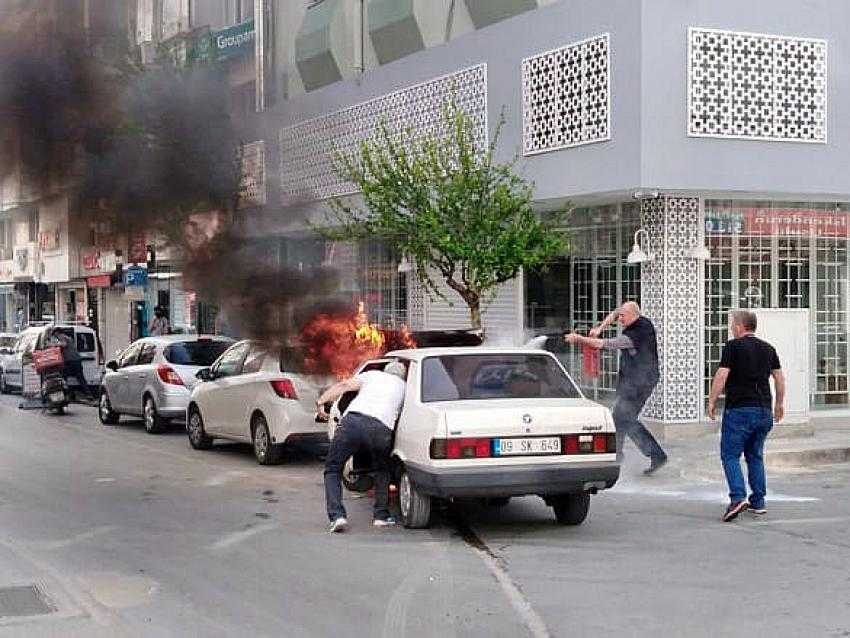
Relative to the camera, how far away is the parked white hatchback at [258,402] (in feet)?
40.0

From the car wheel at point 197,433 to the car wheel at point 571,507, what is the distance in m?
6.59

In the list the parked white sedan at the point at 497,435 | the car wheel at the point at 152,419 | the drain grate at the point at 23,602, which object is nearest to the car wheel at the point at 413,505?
Answer: the parked white sedan at the point at 497,435

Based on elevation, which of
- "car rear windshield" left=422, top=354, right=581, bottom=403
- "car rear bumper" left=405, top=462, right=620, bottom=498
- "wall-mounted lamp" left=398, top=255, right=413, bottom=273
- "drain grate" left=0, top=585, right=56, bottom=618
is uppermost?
"wall-mounted lamp" left=398, top=255, right=413, bottom=273

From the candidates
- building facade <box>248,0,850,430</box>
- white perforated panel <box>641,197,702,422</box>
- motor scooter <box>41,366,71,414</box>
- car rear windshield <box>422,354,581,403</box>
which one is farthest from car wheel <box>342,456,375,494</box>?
motor scooter <box>41,366,71,414</box>

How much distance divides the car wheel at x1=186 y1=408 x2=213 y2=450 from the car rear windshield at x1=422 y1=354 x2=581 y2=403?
6212mm

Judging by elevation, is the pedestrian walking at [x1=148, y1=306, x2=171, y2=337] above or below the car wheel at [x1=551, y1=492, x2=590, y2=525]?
above

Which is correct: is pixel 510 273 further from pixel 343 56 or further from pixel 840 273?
pixel 343 56

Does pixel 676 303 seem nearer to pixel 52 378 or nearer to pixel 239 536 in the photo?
pixel 239 536

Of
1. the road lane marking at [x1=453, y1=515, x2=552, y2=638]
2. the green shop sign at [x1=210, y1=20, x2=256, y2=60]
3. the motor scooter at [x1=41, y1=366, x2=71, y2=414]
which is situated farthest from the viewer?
the motor scooter at [x1=41, y1=366, x2=71, y2=414]

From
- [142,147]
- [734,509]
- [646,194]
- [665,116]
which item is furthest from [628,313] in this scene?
[142,147]

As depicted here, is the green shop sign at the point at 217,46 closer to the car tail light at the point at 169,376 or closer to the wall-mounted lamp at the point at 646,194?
the car tail light at the point at 169,376

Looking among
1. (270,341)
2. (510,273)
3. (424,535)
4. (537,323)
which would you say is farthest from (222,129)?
(537,323)

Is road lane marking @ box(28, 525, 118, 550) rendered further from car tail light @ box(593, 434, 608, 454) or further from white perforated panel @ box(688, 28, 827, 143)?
white perforated panel @ box(688, 28, 827, 143)

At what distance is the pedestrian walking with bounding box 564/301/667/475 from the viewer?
11.3 m
